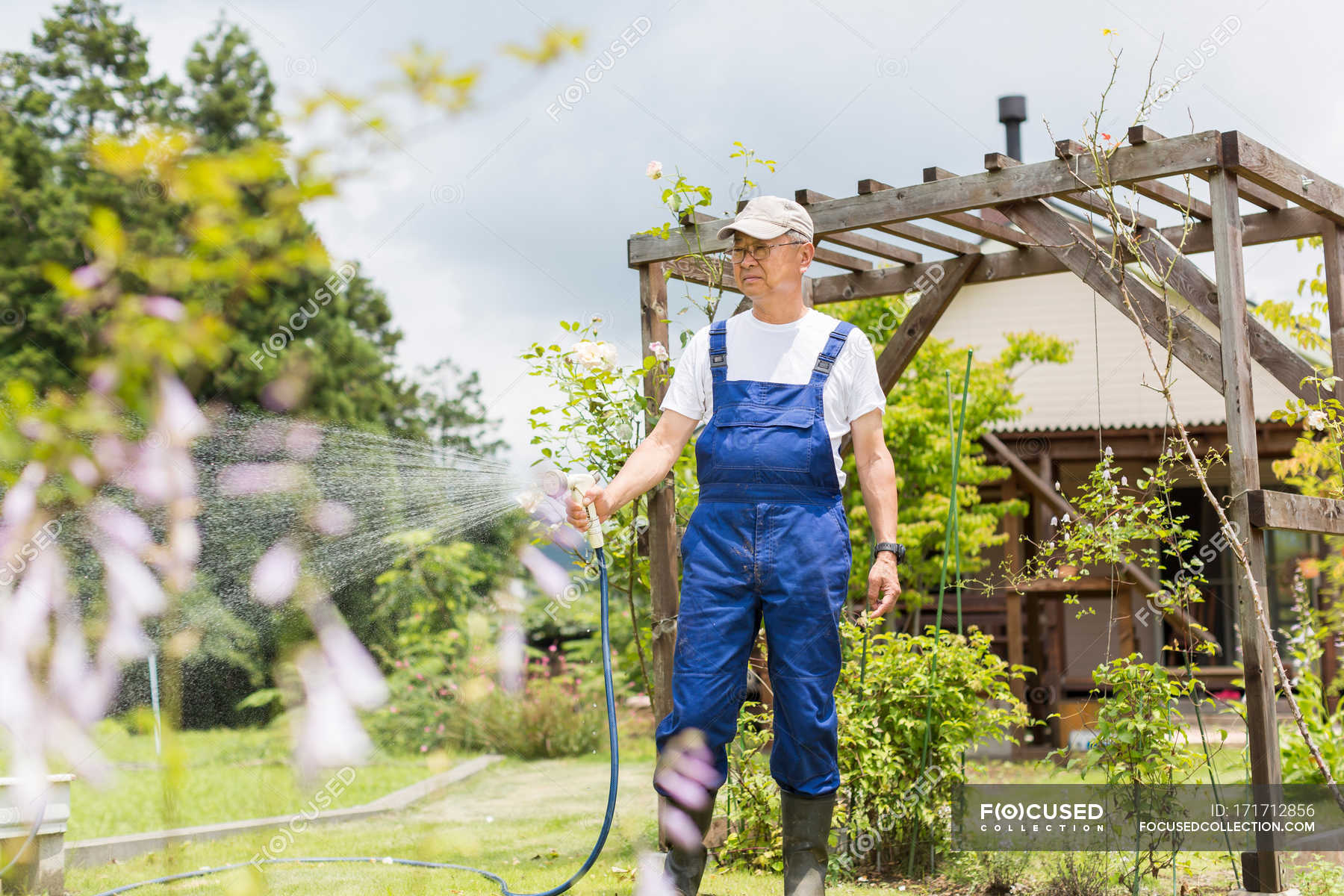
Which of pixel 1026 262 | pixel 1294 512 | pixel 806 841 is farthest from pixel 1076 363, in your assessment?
pixel 806 841

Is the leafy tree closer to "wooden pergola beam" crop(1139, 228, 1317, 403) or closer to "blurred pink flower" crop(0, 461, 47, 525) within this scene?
"wooden pergola beam" crop(1139, 228, 1317, 403)

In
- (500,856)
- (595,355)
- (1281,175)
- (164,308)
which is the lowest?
(500,856)

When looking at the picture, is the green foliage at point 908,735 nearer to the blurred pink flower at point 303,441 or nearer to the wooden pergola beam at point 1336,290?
the wooden pergola beam at point 1336,290

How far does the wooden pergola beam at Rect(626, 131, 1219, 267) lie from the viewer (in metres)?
3.80

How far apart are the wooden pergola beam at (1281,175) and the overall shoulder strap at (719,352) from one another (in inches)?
68.1

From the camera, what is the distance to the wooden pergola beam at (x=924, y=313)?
546 centimetres

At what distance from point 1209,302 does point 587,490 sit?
231 centimetres

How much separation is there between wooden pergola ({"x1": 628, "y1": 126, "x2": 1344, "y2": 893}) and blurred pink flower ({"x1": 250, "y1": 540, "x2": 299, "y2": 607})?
4.78 meters

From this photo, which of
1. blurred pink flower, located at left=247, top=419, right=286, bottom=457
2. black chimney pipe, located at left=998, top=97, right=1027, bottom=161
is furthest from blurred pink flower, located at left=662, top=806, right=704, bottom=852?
black chimney pipe, located at left=998, top=97, right=1027, bottom=161

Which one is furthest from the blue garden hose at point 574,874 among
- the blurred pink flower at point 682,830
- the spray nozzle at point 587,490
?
the blurred pink flower at point 682,830

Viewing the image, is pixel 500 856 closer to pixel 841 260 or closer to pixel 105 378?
pixel 841 260

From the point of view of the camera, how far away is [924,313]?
5477 millimetres

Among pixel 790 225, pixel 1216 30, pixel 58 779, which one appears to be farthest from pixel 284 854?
pixel 1216 30

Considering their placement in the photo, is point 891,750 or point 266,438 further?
point 266,438
